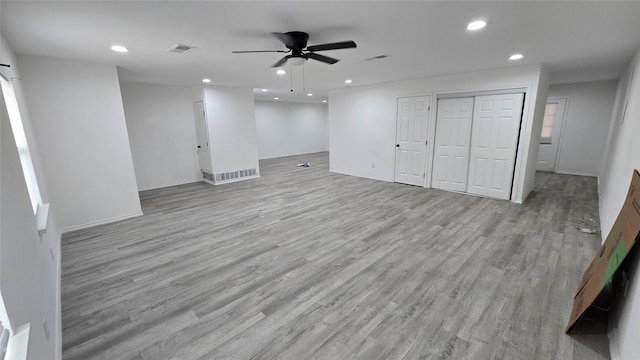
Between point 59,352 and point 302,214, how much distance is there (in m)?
3.09

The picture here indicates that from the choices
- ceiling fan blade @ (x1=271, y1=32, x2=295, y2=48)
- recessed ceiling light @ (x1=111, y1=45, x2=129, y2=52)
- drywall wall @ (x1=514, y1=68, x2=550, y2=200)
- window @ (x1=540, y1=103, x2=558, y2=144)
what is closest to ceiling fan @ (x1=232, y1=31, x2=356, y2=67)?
ceiling fan blade @ (x1=271, y1=32, x2=295, y2=48)

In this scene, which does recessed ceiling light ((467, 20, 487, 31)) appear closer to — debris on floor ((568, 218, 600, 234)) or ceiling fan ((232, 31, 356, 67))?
ceiling fan ((232, 31, 356, 67))

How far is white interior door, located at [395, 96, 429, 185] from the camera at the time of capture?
584 centimetres

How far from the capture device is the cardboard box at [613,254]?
178 cm

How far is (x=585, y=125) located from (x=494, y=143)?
4007 mm

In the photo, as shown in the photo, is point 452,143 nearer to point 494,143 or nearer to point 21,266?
point 494,143

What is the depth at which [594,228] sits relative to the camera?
370 centimetres

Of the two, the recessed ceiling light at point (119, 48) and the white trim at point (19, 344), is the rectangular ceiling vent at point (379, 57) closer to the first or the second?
the recessed ceiling light at point (119, 48)

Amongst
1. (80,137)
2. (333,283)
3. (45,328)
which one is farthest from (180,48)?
(333,283)

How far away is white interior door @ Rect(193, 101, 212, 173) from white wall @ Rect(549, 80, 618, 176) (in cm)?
913

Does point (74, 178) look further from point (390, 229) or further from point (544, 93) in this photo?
point (544, 93)

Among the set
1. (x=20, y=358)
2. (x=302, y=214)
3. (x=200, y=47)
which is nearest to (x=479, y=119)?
(x=302, y=214)

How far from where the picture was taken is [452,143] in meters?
5.48

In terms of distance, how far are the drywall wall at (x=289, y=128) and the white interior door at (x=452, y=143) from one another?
699 centimetres
